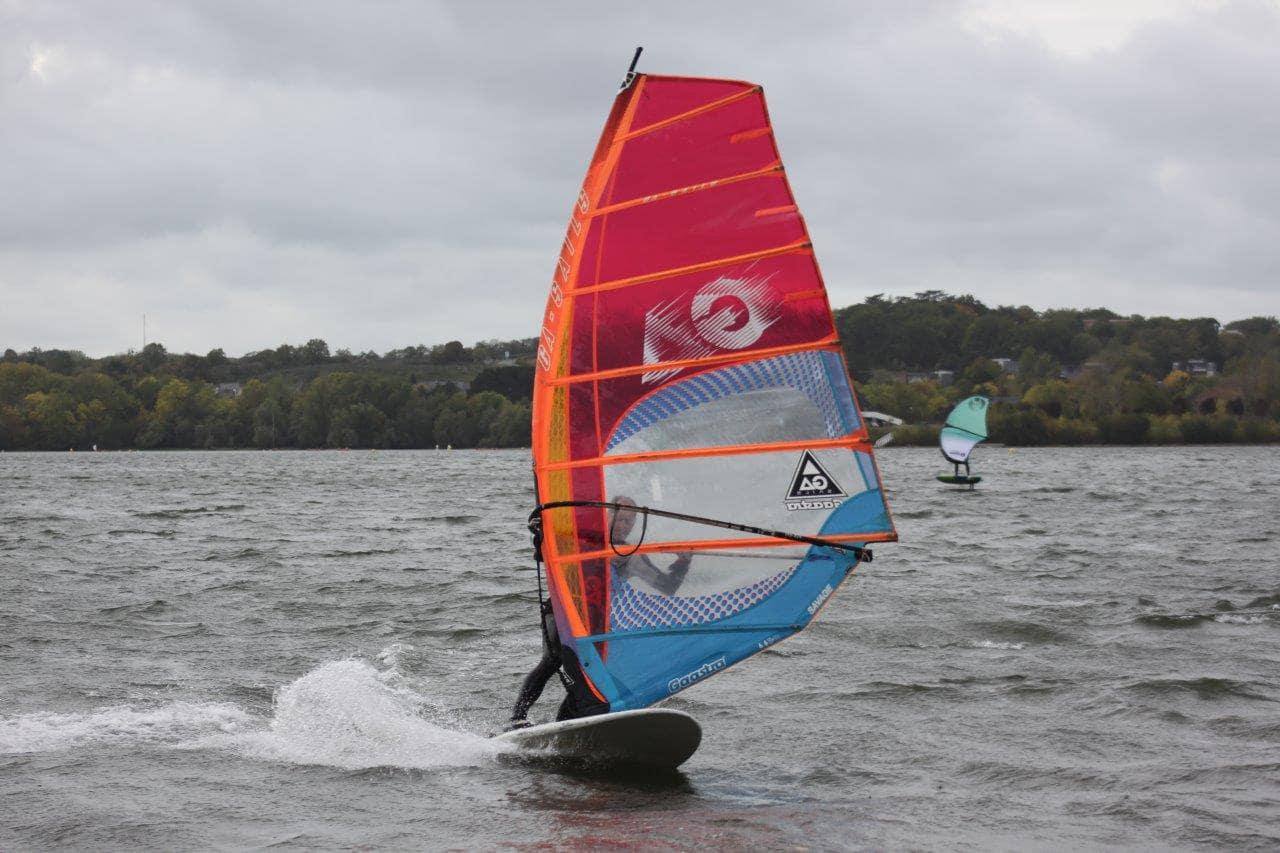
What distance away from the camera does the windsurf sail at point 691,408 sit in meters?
6.57

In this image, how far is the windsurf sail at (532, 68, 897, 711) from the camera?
657cm

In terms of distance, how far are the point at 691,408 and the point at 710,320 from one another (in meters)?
0.45

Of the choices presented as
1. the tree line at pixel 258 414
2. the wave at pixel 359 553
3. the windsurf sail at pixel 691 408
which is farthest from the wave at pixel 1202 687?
the tree line at pixel 258 414

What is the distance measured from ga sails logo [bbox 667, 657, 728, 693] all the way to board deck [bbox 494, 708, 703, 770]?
131 millimetres

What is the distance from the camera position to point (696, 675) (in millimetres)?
6863

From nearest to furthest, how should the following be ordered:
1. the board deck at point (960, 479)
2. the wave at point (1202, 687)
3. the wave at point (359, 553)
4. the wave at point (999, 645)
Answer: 1. the wave at point (1202, 687)
2. the wave at point (999, 645)
3. the wave at point (359, 553)
4. the board deck at point (960, 479)

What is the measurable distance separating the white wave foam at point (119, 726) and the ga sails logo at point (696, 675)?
3080 mm

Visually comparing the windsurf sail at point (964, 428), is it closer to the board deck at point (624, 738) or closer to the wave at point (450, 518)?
the wave at point (450, 518)

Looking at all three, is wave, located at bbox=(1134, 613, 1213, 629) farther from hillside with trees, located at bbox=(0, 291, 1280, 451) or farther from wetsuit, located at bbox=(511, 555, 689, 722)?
hillside with trees, located at bbox=(0, 291, 1280, 451)

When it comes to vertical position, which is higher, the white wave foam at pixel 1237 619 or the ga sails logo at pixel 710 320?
the ga sails logo at pixel 710 320

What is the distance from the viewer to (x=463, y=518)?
94.5ft

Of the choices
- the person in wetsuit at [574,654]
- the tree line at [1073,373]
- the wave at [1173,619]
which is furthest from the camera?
the tree line at [1073,373]

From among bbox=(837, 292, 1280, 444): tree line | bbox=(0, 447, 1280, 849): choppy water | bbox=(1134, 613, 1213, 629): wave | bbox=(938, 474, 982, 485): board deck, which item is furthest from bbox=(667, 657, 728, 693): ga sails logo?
bbox=(837, 292, 1280, 444): tree line

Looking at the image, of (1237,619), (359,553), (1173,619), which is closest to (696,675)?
(1173,619)
